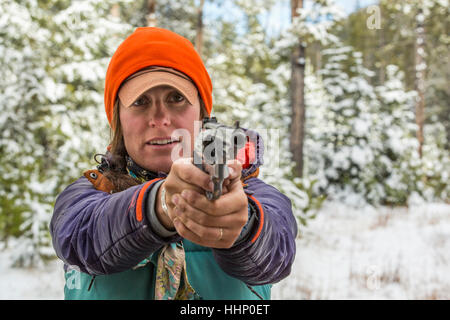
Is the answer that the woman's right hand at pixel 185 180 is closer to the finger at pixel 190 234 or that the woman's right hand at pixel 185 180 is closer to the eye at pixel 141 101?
the finger at pixel 190 234

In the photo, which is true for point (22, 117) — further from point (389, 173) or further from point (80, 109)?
point (389, 173)

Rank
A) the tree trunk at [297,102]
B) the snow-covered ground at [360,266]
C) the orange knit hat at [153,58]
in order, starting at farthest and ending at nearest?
the tree trunk at [297,102] → the snow-covered ground at [360,266] → the orange knit hat at [153,58]

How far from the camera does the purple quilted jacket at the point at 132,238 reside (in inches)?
43.9

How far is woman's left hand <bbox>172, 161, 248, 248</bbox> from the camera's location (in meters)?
0.88

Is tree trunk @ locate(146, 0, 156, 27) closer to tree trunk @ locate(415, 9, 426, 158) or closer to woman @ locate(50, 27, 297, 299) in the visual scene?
woman @ locate(50, 27, 297, 299)

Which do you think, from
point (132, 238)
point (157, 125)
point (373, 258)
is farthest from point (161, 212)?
point (373, 258)

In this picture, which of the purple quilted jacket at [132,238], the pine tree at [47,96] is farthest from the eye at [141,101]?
the pine tree at [47,96]

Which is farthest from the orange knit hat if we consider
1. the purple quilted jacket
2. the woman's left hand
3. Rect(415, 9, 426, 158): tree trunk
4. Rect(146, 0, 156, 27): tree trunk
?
Rect(415, 9, 426, 158): tree trunk

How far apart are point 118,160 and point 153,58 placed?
1.71ft

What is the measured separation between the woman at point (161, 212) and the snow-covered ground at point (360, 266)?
375cm

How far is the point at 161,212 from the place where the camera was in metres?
1.07

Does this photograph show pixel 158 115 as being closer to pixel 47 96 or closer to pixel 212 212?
pixel 212 212

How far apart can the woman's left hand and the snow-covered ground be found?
4.27 metres
